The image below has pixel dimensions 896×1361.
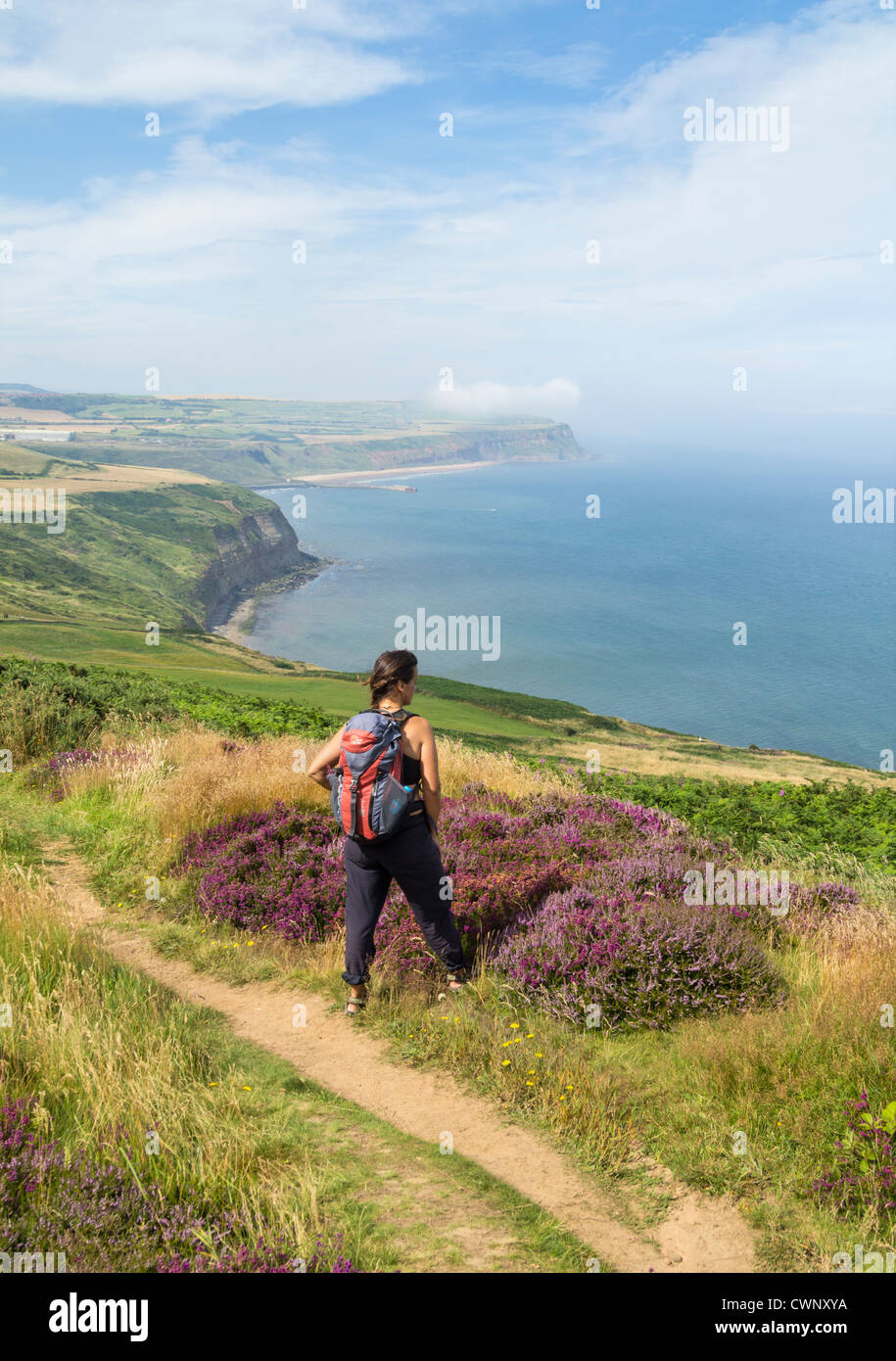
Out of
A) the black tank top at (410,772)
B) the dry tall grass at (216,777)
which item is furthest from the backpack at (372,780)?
the dry tall grass at (216,777)

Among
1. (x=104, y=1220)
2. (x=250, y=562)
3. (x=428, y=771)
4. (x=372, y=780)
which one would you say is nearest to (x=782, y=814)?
(x=428, y=771)

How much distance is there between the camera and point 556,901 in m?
6.39

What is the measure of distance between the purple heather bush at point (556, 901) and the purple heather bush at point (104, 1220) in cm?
272

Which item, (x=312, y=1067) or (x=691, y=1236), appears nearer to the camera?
(x=691, y=1236)

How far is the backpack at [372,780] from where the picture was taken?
517cm

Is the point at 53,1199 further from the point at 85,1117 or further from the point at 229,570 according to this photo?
the point at 229,570

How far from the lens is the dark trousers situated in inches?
215

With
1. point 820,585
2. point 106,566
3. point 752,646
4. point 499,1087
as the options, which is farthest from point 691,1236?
point 820,585

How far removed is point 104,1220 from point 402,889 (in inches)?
111

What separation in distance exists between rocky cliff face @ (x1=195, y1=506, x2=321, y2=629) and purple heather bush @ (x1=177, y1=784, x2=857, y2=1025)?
4887 inches

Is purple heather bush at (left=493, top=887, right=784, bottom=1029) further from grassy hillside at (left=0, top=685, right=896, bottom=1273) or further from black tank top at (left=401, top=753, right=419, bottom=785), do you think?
black tank top at (left=401, top=753, right=419, bottom=785)

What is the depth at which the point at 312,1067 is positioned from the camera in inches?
202

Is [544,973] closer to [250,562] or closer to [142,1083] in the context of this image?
[142,1083]
